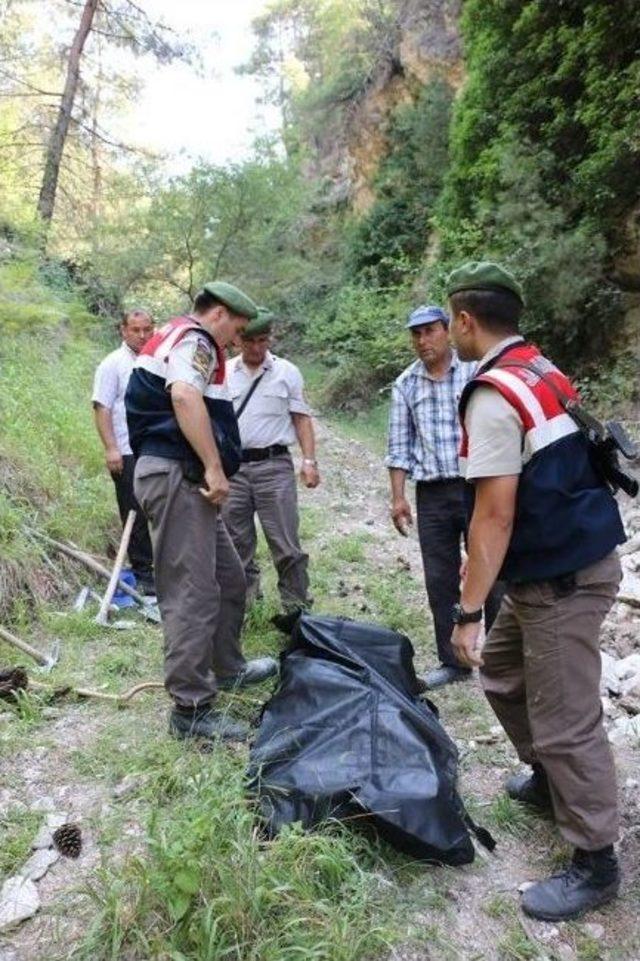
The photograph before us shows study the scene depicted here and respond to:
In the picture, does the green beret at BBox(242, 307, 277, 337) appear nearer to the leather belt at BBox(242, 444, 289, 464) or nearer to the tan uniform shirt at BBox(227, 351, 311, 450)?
the tan uniform shirt at BBox(227, 351, 311, 450)

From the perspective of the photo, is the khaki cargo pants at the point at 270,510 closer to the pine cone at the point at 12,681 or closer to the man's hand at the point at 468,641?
the pine cone at the point at 12,681

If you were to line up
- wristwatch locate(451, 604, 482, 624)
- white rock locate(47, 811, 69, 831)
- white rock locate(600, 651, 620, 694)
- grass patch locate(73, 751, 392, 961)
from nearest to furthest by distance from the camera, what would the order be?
grass patch locate(73, 751, 392, 961) → wristwatch locate(451, 604, 482, 624) → white rock locate(47, 811, 69, 831) → white rock locate(600, 651, 620, 694)

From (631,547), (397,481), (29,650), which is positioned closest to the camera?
(29,650)

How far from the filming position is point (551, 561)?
1979mm

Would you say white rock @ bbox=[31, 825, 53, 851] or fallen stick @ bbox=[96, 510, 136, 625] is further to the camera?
fallen stick @ bbox=[96, 510, 136, 625]

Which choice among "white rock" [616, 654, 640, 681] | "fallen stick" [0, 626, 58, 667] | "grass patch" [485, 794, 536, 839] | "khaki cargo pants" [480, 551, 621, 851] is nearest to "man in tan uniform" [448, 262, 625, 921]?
"khaki cargo pants" [480, 551, 621, 851]

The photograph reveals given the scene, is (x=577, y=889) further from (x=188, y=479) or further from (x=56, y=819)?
(x=188, y=479)

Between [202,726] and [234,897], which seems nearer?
[234,897]

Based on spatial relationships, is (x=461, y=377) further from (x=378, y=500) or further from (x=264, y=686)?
(x=378, y=500)

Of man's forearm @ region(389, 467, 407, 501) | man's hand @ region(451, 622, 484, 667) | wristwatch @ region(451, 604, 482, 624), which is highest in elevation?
man's forearm @ region(389, 467, 407, 501)

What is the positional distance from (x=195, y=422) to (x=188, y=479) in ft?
0.82

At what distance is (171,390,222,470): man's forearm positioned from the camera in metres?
2.57

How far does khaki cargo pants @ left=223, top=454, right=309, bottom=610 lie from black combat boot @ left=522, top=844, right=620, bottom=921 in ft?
7.22

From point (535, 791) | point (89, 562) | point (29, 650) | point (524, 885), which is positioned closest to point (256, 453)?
point (89, 562)
